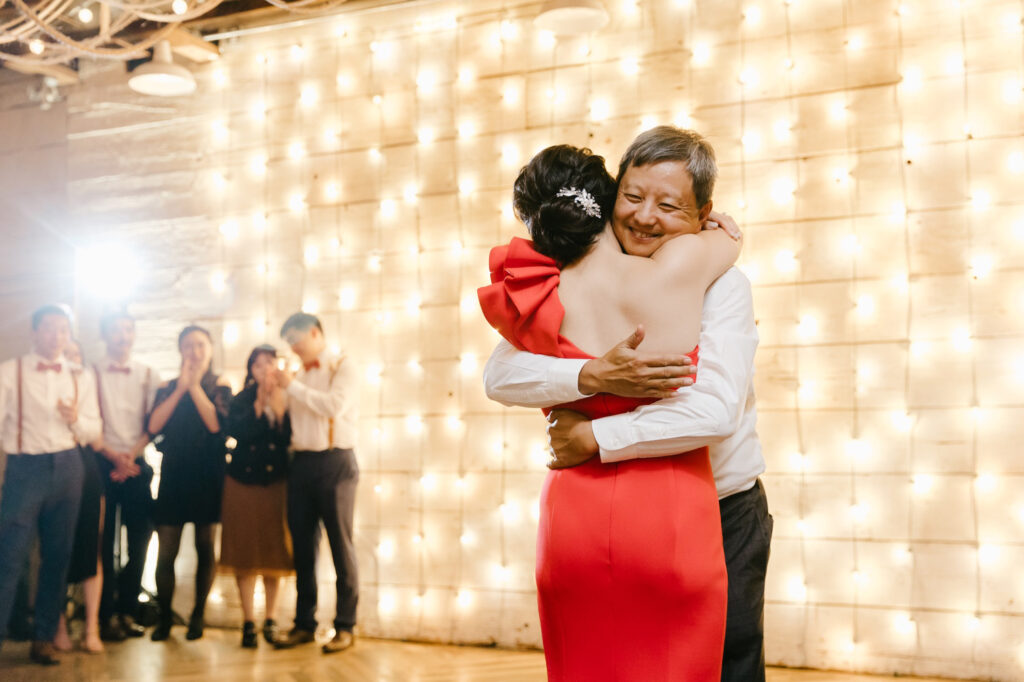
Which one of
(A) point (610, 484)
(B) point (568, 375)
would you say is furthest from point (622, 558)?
(B) point (568, 375)

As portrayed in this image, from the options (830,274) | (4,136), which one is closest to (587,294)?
(830,274)

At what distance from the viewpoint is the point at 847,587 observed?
3418mm

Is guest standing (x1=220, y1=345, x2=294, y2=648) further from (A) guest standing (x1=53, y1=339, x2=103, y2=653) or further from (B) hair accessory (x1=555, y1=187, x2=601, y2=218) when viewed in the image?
(B) hair accessory (x1=555, y1=187, x2=601, y2=218)

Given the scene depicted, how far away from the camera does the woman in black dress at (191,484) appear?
13.6ft

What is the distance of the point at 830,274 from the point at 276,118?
3.12 meters

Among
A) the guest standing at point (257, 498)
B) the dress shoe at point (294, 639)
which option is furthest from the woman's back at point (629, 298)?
the dress shoe at point (294, 639)

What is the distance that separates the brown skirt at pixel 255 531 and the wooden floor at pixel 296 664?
1.34ft

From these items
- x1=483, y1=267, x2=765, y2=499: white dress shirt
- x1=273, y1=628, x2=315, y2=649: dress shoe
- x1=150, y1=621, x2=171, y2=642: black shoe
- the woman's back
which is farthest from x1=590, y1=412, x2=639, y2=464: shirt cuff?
x1=150, y1=621, x2=171, y2=642: black shoe

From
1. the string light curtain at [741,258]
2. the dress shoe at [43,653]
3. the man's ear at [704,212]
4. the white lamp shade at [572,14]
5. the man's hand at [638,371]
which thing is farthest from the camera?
the dress shoe at [43,653]

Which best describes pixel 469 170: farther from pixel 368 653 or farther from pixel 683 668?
pixel 683 668

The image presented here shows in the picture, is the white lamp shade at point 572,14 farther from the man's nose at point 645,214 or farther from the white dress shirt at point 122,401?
the white dress shirt at point 122,401

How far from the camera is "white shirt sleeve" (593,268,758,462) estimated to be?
55.0 inches

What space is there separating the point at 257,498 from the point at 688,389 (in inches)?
121

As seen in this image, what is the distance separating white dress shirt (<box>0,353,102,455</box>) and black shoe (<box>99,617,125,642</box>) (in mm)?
991
